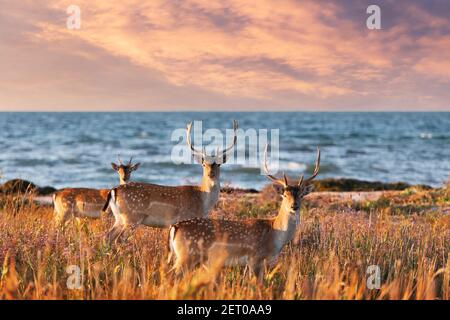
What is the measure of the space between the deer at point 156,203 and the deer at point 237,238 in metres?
1.67

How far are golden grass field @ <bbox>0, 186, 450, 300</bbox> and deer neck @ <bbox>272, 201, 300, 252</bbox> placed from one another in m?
0.29

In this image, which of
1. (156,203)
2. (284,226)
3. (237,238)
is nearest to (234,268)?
(237,238)

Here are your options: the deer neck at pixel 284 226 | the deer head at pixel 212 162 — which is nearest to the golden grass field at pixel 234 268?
the deer neck at pixel 284 226

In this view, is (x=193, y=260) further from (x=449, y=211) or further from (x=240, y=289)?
(x=449, y=211)

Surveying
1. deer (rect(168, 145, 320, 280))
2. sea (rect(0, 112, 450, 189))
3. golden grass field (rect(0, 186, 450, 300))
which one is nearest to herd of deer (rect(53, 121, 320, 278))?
deer (rect(168, 145, 320, 280))

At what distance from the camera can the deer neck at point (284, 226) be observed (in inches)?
251

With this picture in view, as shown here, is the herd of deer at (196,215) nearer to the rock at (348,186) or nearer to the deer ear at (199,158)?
the deer ear at (199,158)

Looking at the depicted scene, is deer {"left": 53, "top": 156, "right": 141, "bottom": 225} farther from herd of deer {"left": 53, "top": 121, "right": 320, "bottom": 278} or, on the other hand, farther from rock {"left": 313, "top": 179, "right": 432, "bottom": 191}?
rock {"left": 313, "top": 179, "right": 432, "bottom": 191}

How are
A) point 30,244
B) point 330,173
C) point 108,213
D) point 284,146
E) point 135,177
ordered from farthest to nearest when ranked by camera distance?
1. point 284,146
2. point 330,173
3. point 135,177
4. point 108,213
5. point 30,244

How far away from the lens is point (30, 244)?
7.09 metres

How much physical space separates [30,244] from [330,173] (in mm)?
27495

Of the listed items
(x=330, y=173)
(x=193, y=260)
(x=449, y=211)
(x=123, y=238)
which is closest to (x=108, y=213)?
(x=123, y=238)

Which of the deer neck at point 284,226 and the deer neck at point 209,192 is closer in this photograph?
the deer neck at point 284,226
